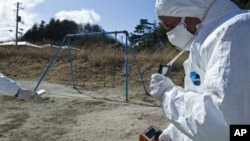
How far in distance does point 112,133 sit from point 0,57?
1361 centimetres

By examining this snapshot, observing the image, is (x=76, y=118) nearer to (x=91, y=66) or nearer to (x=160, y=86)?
(x=160, y=86)

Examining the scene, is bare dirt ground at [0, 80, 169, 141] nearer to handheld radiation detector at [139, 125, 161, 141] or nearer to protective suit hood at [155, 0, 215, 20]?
handheld radiation detector at [139, 125, 161, 141]

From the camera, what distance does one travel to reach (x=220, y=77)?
67.1 inches

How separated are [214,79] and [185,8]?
2.00 feet

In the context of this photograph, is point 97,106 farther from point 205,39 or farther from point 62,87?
point 205,39

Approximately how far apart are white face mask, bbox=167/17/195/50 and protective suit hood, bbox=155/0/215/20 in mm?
58

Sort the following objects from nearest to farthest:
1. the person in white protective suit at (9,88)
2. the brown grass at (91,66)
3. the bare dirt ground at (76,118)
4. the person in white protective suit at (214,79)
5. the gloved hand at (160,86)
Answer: the person in white protective suit at (214,79) < the gloved hand at (160,86) < the person in white protective suit at (9,88) < the bare dirt ground at (76,118) < the brown grass at (91,66)

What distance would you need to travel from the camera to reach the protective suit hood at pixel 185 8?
7.06ft

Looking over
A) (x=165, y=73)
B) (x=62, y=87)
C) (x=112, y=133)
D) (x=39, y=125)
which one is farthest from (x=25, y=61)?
(x=165, y=73)

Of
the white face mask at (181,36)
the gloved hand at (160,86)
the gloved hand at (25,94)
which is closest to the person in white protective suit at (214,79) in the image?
the gloved hand at (160,86)

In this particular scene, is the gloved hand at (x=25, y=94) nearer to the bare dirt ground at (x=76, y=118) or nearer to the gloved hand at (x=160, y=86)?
the bare dirt ground at (x=76, y=118)

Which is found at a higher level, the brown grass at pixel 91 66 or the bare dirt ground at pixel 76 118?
the brown grass at pixel 91 66

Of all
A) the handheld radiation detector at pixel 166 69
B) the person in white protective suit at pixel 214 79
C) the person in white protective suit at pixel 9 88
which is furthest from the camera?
the person in white protective suit at pixel 9 88

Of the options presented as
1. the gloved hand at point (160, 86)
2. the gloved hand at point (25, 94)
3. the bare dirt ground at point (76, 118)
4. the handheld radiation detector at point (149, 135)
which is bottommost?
the bare dirt ground at point (76, 118)
